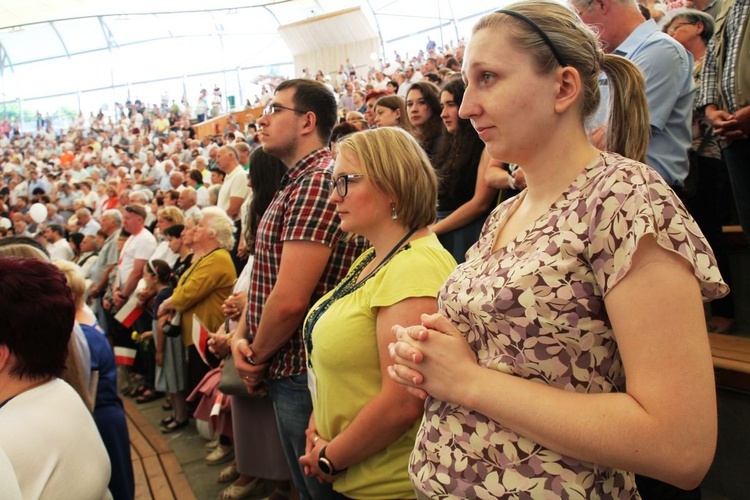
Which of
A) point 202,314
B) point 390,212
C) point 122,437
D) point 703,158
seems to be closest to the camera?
point 390,212

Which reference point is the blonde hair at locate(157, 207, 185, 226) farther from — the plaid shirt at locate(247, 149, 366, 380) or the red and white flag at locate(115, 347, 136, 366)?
the plaid shirt at locate(247, 149, 366, 380)

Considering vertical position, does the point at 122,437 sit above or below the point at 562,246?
below

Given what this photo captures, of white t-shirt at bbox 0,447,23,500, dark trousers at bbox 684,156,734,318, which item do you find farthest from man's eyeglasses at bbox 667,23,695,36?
white t-shirt at bbox 0,447,23,500

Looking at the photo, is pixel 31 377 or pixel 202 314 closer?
pixel 31 377

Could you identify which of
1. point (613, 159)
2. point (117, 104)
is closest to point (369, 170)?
point (613, 159)

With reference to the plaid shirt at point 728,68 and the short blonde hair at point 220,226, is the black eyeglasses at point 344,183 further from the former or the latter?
the short blonde hair at point 220,226

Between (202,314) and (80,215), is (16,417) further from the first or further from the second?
(80,215)

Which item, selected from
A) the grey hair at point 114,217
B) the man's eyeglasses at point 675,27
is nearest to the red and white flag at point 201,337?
the man's eyeglasses at point 675,27

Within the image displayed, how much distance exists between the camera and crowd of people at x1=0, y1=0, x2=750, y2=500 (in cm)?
80

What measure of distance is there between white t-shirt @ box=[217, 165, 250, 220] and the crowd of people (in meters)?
2.01

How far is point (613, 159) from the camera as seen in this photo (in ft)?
3.03

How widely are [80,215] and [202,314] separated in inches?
219

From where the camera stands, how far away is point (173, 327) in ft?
→ 13.3

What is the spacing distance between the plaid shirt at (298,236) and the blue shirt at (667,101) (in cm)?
106
